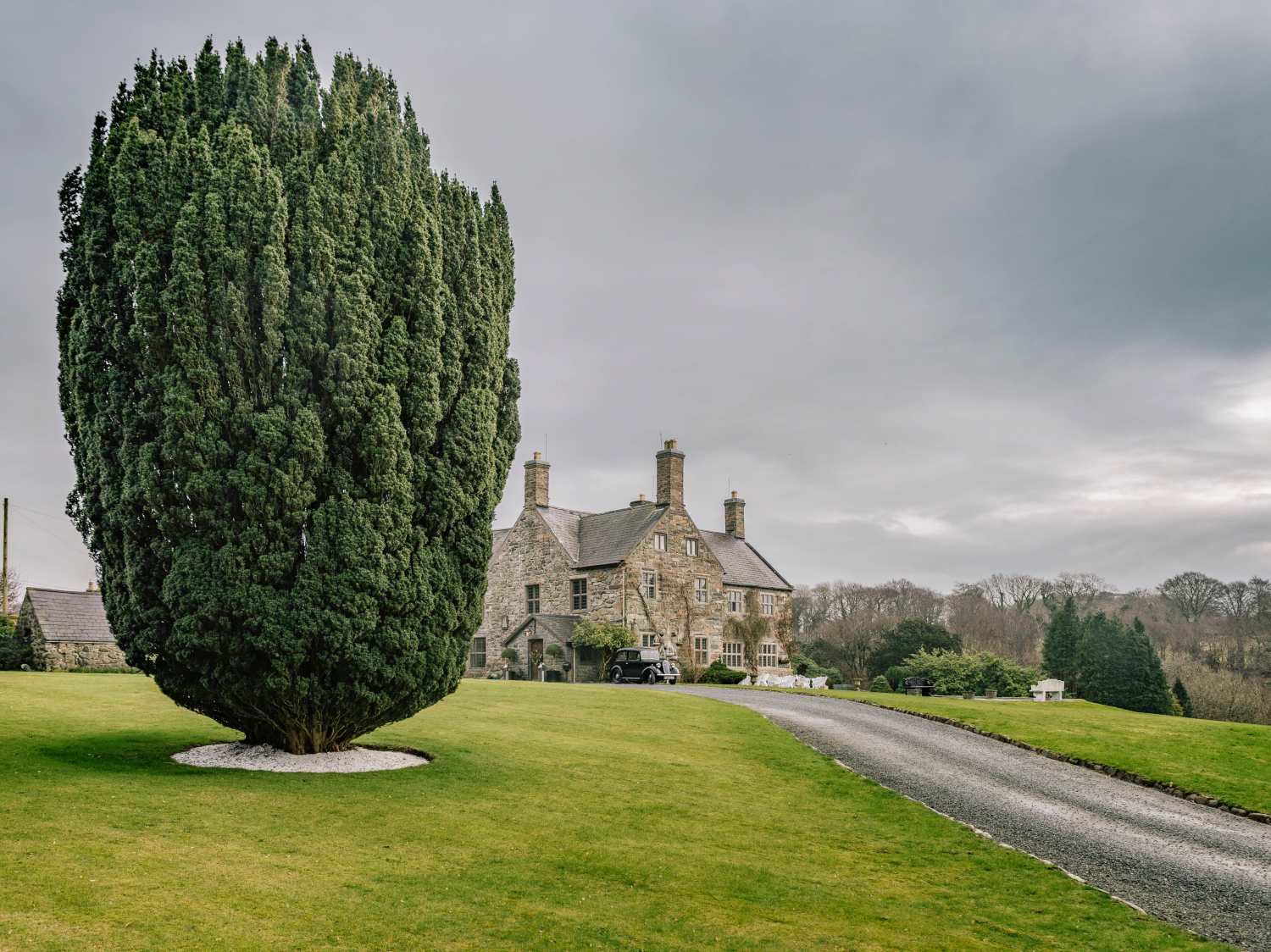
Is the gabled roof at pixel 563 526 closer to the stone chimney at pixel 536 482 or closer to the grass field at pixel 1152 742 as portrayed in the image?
the stone chimney at pixel 536 482

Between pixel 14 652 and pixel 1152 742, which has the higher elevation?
pixel 14 652

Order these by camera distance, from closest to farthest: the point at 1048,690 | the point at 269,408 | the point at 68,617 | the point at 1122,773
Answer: the point at 269,408, the point at 1122,773, the point at 68,617, the point at 1048,690

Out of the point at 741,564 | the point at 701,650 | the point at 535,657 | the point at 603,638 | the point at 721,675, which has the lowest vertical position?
the point at 721,675

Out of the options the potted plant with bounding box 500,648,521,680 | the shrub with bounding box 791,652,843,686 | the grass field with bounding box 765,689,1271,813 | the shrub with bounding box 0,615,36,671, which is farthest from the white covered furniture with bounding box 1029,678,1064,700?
the shrub with bounding box 0,615,36,671

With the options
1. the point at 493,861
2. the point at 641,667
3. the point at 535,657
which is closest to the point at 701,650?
the point at 641,667

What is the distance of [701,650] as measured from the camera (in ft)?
157

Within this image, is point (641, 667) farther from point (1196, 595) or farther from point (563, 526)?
point (1196, 595)

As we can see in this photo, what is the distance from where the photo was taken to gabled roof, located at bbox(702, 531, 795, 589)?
1997 inches

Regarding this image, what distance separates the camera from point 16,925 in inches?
257

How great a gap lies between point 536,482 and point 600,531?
4.12 m

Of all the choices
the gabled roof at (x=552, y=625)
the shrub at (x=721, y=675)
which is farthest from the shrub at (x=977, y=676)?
the gabled roof at (x=552, y=625)

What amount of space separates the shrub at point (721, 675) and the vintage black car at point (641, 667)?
9.20 ft

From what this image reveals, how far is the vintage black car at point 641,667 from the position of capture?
40.0 metres

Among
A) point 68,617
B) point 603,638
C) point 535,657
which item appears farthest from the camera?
point 535,657
